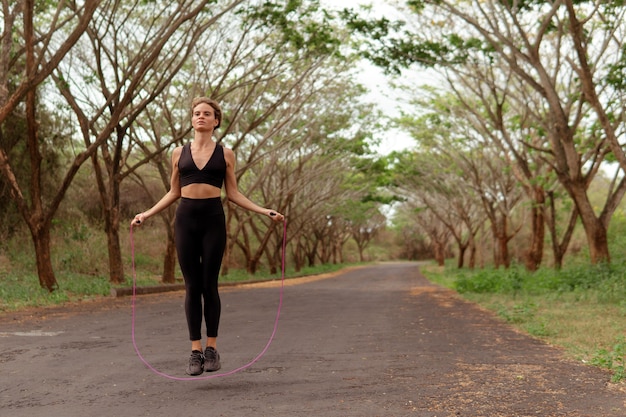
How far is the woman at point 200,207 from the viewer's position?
4.72 meters

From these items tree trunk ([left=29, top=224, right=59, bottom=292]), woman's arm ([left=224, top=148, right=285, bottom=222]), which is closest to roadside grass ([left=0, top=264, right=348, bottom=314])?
tree trunk ([left=29, top=224, right=59, bottom=292])

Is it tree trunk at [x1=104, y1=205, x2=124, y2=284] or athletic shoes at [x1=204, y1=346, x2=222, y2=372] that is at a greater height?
tree trunk at [x1=104, y1=205, x2=124, y2=284]

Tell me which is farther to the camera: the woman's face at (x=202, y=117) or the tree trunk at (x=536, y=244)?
the tree trunk at (x=536, y=244)

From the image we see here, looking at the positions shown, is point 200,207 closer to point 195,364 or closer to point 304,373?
point 195,364

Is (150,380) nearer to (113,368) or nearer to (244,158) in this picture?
(113,368)

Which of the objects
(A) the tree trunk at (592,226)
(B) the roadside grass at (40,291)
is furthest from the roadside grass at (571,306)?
(B) the roadside grass at (40,291)

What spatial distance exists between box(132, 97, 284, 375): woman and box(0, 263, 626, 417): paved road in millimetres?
810

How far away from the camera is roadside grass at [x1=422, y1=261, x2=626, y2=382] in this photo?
7.17 meters

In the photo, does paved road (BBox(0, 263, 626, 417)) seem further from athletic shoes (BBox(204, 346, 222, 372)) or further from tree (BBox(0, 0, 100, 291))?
tree (BBox(0, 0, 100, 291))

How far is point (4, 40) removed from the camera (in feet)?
40.0

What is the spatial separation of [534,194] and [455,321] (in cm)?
1169

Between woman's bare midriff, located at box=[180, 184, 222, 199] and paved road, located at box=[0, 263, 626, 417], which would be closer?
paved road, located at box=[0, 263, 626, 417]

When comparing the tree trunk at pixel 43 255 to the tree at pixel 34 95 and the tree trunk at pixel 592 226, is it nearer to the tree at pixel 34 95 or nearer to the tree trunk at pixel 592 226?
the tree at pixel 34 95

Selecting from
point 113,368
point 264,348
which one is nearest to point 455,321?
point 264,348
